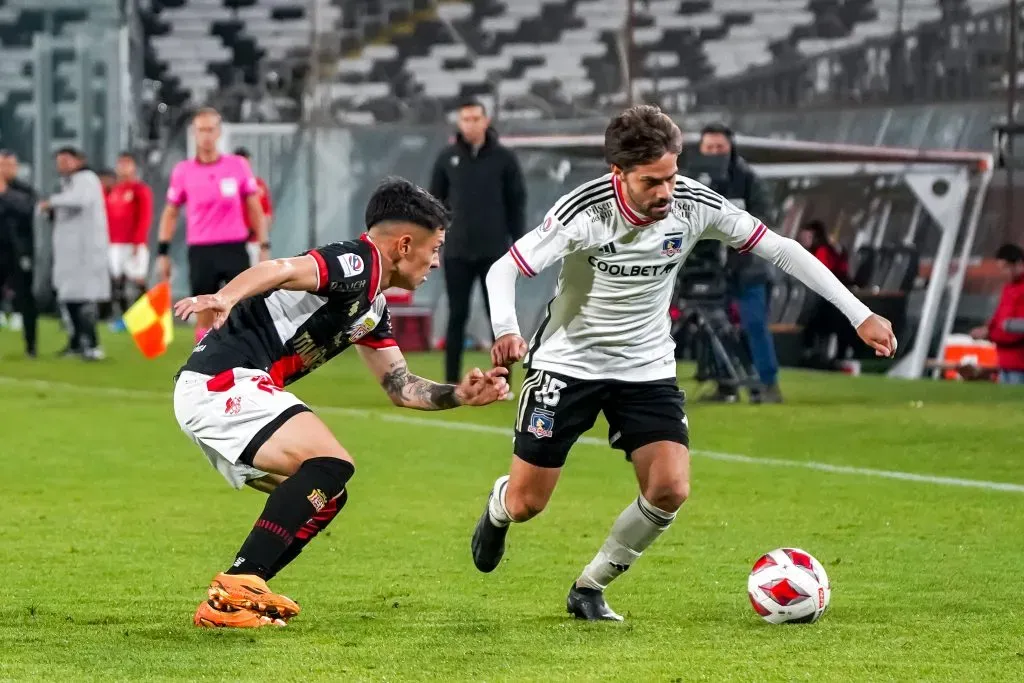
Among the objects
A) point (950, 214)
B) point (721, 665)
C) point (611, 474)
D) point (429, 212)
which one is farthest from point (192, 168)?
point (721, 665)

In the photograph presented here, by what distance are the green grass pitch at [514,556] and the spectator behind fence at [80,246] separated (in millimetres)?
4427

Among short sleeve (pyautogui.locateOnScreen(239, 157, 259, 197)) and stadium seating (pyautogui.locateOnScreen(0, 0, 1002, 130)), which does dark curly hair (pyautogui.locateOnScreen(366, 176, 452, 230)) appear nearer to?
short sleeve (pyautogui.locateOnScreen(239, 157, 259, 197))

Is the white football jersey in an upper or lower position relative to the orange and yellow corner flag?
upper

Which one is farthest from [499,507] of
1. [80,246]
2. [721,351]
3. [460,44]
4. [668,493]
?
[460,44]

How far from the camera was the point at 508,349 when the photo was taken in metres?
4.80

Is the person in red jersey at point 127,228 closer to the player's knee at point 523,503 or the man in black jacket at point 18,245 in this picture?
the man in black jacket at point 18,245

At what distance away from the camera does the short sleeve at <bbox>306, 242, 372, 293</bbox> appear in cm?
500

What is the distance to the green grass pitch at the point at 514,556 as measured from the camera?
4664 mm

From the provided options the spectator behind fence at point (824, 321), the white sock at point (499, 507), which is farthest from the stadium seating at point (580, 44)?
the white sock at point (499, 507)

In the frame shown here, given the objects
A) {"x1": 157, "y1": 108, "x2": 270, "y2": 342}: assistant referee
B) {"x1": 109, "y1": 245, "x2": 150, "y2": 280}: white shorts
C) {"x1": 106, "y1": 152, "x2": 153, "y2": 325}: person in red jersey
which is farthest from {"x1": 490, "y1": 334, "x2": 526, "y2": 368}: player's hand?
{"x1": 109, "y1": 245, "x2": 150, "y2": 280}: white shorts

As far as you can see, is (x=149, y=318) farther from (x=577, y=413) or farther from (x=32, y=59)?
(x=32, y=59)

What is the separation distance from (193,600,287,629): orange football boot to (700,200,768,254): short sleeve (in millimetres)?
1772

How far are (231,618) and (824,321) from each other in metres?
11.3

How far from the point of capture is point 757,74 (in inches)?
704
